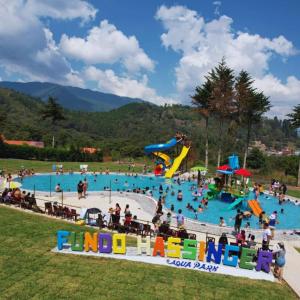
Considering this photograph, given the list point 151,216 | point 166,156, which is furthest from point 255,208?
point 166,156

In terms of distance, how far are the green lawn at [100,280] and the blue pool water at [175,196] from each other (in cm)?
972

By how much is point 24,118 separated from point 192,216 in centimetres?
12201

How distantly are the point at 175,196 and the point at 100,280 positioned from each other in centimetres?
1926

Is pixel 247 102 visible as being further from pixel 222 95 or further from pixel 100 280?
pixel 100 280

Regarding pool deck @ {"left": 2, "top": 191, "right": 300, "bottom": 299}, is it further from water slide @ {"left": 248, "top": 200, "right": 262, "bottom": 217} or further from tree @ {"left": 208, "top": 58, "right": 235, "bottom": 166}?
tree @ {"left": 208, "top": 58, "right": 235, "bottom": 166}

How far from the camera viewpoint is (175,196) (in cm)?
2878

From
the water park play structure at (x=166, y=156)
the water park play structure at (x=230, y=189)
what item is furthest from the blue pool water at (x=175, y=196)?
the water park play structure at (x=166, y=156)

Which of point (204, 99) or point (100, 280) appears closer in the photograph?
point (100, 280)

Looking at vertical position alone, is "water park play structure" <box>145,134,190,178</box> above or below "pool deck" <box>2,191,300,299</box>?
above

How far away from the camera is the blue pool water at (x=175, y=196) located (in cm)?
2152

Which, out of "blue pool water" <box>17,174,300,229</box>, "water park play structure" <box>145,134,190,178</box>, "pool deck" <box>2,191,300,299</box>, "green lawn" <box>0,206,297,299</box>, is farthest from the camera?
"water park play structure" <box>145,134,190,178</box>

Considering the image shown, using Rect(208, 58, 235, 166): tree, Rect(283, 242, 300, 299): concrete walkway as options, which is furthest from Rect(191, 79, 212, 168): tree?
Rect(283, 242, 300, 299): concrete walkway

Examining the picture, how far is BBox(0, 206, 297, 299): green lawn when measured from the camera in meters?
9.11

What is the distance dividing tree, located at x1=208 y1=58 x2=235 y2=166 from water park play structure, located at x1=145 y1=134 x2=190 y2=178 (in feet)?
14.8
